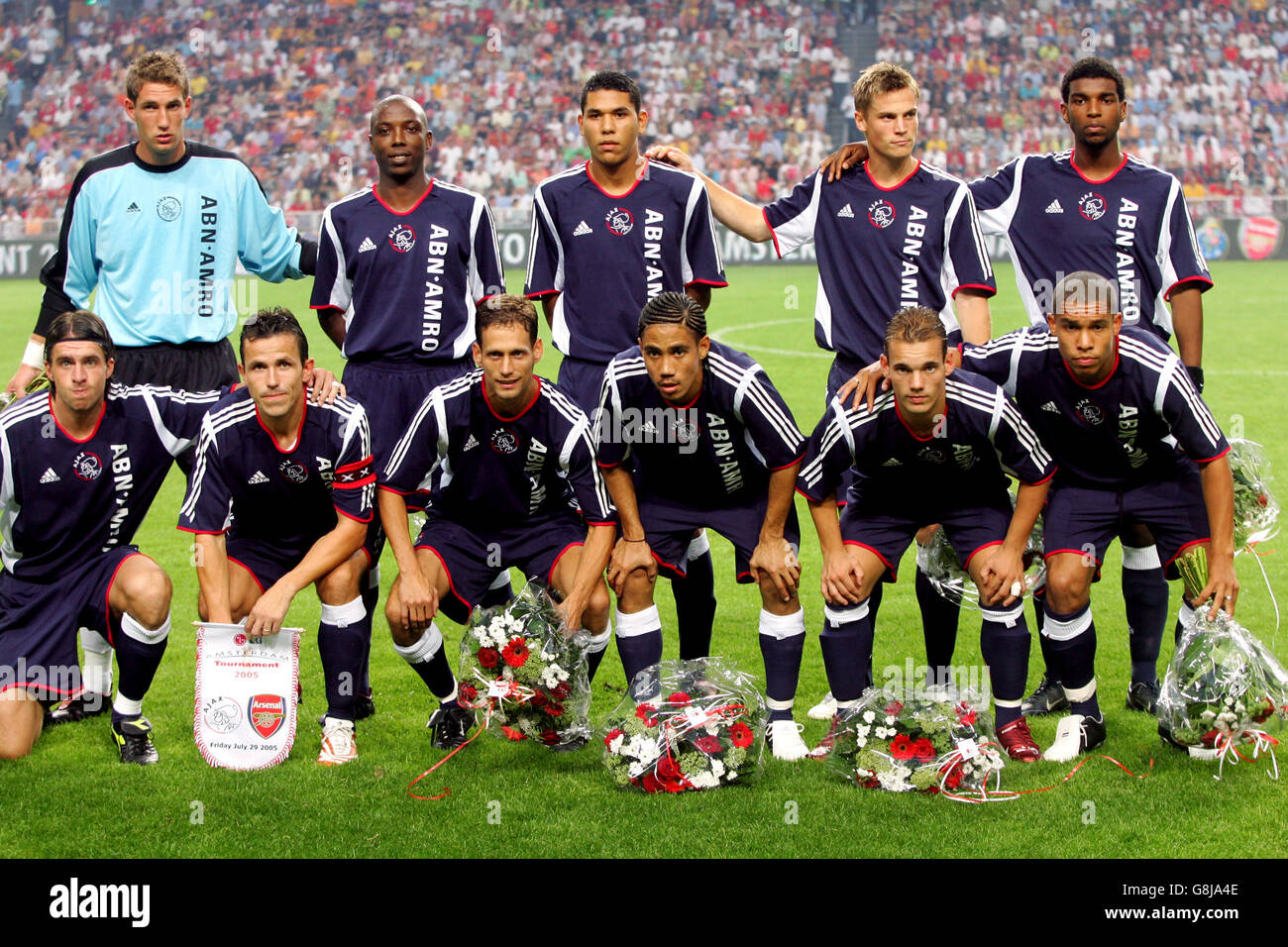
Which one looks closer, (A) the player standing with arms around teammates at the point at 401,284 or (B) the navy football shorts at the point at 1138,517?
(B) the navy football shorts at the point at 1138,517

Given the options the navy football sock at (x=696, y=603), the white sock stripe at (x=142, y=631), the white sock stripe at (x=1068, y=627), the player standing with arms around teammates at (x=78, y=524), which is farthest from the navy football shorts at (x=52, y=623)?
the white sock stripe at (x=1068, y=627)

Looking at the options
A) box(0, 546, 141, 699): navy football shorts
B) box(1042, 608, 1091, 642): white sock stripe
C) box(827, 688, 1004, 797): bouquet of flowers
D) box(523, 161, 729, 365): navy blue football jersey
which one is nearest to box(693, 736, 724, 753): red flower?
box(827, 688, 1004, 797): bouquet of flowers

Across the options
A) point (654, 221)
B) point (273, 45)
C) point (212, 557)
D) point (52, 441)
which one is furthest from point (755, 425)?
point (273, 45)

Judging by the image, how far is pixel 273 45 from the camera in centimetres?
3178

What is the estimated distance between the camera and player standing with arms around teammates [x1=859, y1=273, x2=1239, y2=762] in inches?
189

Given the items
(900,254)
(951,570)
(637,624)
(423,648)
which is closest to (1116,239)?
(900,254)

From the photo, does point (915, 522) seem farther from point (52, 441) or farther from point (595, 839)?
point (52, 441)

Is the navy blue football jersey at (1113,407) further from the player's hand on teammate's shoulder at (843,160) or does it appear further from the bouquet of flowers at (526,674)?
the bouquet of flowers at (526,674)

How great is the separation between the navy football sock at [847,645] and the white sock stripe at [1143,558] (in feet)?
4.01

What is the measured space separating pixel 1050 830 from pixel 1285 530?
5.41 meters

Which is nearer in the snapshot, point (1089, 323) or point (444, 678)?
point (1089, 323)

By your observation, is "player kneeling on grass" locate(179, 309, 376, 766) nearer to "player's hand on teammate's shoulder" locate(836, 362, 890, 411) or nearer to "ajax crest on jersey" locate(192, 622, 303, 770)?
"ajax crest on jersey" locate(192, 622, 303, 770)

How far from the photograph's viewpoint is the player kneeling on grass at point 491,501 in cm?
491

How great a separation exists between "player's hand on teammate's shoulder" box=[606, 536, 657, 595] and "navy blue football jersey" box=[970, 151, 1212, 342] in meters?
1.93
